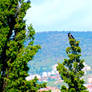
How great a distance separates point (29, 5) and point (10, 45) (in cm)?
424

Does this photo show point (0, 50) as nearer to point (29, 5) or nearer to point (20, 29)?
point (20, 29)

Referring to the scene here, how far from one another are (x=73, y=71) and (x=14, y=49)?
12.0 m

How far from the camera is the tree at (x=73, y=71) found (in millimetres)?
33000

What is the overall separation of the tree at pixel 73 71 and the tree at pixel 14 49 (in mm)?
8991

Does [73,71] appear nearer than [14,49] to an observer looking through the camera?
No

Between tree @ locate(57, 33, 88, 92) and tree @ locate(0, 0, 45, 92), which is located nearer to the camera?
tree @ locate(0, 0, 45, 92)

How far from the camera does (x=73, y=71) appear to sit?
1326 inches

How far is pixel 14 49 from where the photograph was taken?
23578 mm

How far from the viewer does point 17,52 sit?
23.8 meters

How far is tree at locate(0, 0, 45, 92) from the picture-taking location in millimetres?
23234

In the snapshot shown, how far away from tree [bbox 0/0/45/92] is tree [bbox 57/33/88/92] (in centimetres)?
899

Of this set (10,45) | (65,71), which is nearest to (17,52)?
(10,45)

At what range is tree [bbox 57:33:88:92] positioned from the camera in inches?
1299

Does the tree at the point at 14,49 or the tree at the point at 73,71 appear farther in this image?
the tree at the point at 73,71
